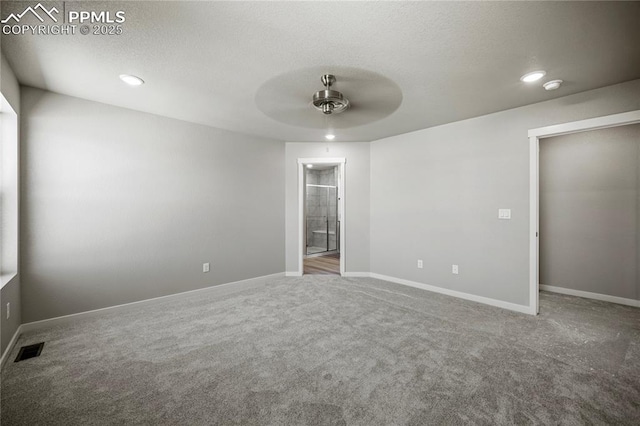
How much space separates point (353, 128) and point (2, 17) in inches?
129

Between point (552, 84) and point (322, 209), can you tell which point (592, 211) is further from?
point (322, 209)

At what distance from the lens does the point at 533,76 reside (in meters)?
2.32

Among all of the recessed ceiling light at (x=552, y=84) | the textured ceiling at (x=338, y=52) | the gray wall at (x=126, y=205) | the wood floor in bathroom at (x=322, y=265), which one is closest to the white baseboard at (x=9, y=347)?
the gray wall at (x=126, y=205)

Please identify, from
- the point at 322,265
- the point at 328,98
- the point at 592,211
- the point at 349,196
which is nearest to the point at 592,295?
the point at 592,211

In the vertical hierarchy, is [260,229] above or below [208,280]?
above

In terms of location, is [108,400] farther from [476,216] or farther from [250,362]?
[476,216]

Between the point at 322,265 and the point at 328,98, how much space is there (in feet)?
12.9

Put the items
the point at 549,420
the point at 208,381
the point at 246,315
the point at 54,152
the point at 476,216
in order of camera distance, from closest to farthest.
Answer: the point at 549,420 < the point at 208,381 < the point at 54,152 < the point at 246,315 < the point at 476,216

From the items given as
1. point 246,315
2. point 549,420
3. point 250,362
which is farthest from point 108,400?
point 549,420

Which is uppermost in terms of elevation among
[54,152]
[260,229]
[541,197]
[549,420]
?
[54,152]

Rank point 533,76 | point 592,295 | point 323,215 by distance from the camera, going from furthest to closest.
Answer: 1. point 323,215
2. point 592,295
3. point 533,76

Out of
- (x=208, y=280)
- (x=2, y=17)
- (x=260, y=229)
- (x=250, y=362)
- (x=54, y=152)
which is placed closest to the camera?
(x=2, y=17)

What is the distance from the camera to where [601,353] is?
221 centimetres

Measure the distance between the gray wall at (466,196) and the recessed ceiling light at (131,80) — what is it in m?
3.38
